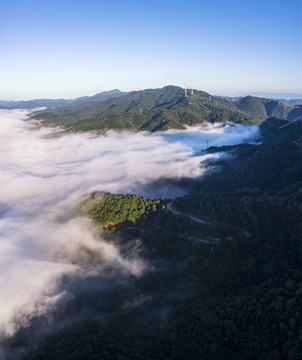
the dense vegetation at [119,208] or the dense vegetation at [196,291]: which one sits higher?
the dense vegetation at [119,208]

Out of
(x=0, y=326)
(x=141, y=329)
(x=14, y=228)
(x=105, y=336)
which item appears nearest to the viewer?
(x=105, y=336)

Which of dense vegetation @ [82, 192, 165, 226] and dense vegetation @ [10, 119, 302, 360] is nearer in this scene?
dense vegetation @ [10, 119, 302, 360]

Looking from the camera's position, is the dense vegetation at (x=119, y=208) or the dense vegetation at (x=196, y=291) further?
the dense vegetation at (x=119, y=208)

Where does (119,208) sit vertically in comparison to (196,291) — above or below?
above

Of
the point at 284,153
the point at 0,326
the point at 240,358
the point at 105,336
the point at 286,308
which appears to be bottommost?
the point at 0,326

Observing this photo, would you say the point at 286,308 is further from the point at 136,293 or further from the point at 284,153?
the point at 284,153

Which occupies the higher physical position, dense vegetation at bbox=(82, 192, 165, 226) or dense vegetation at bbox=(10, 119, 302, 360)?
dense vegetation at bbox=(82, 192, 165, 226)

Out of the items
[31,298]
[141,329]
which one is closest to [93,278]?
[31,298]

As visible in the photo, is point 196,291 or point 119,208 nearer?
point 196,291
